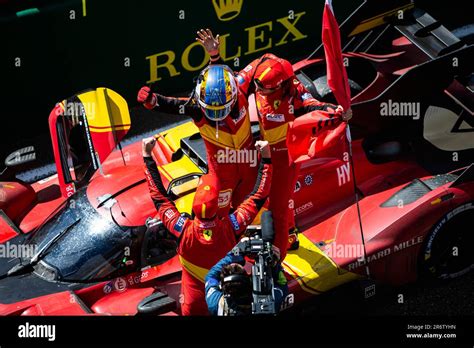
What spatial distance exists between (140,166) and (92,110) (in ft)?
2.16

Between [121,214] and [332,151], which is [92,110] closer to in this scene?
[121,214]

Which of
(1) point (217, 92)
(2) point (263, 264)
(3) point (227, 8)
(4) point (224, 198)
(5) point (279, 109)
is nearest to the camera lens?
(2) point (263, 264)

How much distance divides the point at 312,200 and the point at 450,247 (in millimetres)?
1255

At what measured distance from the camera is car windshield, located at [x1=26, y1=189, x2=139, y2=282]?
7.38 meters

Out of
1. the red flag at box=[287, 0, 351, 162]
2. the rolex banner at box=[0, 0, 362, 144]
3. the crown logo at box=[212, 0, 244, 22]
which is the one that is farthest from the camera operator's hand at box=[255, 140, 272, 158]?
the crown logo at box=[212, 0, 244, 22]

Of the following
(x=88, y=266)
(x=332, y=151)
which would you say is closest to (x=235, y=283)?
(x=88, y=266)

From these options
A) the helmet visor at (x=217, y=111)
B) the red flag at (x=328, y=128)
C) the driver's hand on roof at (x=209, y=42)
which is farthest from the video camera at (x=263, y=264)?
the driver's hand on roof at (x=209, y=42)

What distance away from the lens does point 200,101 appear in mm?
7273

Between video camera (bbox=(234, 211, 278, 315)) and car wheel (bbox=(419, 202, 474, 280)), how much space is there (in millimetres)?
1794

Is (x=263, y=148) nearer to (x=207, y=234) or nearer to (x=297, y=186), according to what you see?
(x=207, y=234)

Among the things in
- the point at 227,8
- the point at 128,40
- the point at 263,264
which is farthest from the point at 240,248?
the point at 227,8

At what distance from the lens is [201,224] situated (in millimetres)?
6836

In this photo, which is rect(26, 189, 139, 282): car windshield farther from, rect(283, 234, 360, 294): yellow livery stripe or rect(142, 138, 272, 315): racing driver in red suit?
rect(283, 234, 360, 294): yellow livery stripe

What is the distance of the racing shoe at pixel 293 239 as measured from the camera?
7707 millimetres
